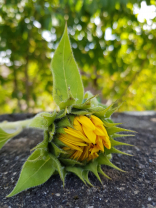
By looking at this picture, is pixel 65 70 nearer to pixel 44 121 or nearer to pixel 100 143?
pixel 44 121

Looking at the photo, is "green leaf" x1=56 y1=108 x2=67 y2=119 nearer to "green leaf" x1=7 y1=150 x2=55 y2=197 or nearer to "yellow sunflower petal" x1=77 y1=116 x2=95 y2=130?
"yellow sunflower petal" x1=77 y1=116 x2=95 y2=130

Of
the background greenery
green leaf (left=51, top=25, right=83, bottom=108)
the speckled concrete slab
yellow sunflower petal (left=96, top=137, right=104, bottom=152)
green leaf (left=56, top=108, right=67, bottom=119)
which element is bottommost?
the speckled concrete slab

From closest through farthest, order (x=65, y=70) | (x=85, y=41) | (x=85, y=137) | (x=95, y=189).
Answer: (x=85, y=137) → (x=95, y=189) → (x=65, y=70) → (x=85, y=41)

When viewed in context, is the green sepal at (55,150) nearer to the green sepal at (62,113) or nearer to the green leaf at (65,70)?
the green sepal at (62,113)

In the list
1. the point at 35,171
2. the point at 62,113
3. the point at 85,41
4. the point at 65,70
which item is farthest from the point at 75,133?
the point at 85,41

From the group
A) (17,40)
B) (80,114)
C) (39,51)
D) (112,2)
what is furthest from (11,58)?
(80,114)

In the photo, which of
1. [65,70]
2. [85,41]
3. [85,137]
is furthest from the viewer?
[85,41]

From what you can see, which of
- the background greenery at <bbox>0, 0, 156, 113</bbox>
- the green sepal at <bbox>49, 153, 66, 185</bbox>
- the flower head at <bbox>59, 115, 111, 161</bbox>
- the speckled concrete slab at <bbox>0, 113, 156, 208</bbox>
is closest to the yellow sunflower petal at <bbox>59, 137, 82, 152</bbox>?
the flower head at <bbox>59, 115, 111, 161</bbox>

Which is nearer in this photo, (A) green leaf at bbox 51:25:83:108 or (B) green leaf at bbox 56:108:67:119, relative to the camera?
(B) green leaf at bbox 56:108:67:119
